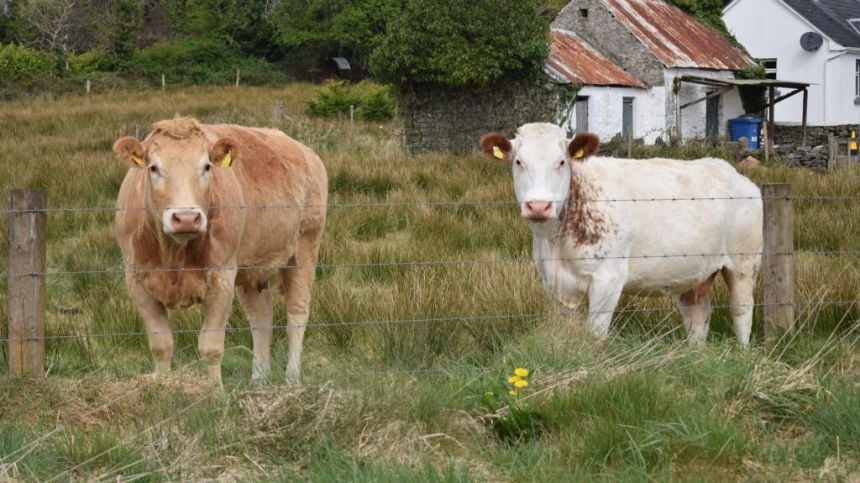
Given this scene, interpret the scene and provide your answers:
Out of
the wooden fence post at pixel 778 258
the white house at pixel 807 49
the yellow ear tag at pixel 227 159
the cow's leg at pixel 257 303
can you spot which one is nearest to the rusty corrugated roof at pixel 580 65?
the white house at pixel 807 49

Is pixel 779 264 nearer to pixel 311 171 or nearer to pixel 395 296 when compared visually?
pixel 395 296

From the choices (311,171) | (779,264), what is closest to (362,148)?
(311,171)

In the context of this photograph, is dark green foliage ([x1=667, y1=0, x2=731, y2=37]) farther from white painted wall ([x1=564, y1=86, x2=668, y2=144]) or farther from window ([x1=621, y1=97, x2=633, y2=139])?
window ([x1=621, y1=97, x2=633, y2=139])

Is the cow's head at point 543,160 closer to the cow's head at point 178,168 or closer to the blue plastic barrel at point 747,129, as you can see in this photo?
the cow's head at point 178,168

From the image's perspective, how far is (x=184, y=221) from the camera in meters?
5.56

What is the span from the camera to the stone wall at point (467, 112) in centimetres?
2778

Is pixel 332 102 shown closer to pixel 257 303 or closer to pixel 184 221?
pixel 257 303

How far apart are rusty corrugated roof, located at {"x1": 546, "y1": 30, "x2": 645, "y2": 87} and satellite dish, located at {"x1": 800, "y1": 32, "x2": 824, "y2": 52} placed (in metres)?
10.3

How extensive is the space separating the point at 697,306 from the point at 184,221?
3453 mm

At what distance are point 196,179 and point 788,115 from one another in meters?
36.3

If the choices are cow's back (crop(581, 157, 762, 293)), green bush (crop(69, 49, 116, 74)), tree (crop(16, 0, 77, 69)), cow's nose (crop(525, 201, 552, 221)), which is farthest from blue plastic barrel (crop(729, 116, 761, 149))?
tree (crop(16, 0, 77, 69))

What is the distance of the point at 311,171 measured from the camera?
7.85 metres

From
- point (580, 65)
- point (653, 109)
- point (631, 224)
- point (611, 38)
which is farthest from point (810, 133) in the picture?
point (631, 224)

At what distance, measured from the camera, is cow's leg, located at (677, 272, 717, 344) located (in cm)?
713
